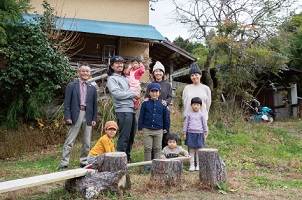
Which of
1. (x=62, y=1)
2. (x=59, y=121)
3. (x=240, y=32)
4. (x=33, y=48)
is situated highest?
(x=62, y=1)

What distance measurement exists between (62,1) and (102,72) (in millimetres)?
4295

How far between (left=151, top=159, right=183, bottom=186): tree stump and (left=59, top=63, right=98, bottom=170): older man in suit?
1.94m

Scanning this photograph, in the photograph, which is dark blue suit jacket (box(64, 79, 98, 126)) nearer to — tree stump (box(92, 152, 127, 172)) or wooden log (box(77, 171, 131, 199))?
tree stump (box(92, 152, 127, 172))

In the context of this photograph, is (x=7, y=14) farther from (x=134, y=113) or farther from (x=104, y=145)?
(x=104, y=145)

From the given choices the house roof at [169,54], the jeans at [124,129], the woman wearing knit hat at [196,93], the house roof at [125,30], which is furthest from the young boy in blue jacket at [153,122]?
the house roof at [169,54]

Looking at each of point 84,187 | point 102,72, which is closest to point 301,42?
point 102,72

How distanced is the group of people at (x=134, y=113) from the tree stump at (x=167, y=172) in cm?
108

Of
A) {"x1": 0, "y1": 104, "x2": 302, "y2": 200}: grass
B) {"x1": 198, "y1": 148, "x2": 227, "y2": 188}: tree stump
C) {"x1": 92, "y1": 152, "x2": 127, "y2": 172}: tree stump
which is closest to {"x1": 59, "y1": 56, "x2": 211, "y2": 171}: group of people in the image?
{"x1": 0, "y1": 104, "x2": 302, "y2": 200}: grass

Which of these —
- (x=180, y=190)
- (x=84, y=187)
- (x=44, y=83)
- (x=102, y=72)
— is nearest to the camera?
(x=84, y=187)

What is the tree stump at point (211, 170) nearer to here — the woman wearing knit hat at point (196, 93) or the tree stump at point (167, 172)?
the tree stump at point (167, 172)

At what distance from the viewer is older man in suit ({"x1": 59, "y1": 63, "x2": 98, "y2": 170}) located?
567cm

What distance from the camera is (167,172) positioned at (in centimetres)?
425

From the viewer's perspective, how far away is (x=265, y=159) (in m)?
7.25

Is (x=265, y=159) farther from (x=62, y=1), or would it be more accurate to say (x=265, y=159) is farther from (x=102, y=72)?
(x=62, y=1)
